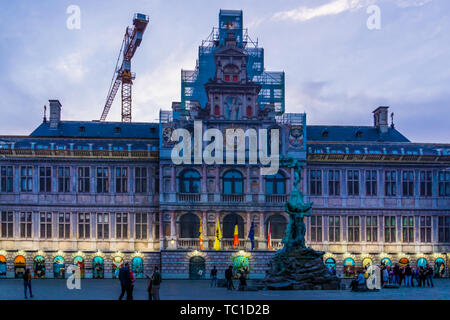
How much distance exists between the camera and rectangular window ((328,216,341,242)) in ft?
211

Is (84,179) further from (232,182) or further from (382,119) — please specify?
(382,119)

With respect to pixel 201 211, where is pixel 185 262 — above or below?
below

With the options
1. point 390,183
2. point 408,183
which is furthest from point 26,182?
point 408,183

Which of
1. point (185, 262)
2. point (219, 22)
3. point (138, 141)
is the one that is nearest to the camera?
point (185, 262)

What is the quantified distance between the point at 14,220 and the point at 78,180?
7.44m

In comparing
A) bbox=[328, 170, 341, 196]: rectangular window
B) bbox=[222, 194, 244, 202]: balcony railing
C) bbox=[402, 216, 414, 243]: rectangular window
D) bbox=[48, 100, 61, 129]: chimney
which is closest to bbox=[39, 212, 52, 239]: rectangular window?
bbox=[48, 100, 61, 129]: chimney

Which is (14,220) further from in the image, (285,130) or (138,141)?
(285,130)

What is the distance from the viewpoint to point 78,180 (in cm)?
6325

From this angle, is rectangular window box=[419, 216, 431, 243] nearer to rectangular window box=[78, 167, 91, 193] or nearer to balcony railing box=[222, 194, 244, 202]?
balcony railing box=[222, 194, 244, 202]

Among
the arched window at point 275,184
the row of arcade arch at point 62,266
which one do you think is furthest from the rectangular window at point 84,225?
the arched window at point 275,184

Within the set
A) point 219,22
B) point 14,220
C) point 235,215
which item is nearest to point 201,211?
point 235,215

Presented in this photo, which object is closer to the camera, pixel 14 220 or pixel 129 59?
pixel 14 220

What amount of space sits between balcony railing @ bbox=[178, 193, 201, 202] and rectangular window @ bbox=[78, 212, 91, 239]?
9628 millimetres

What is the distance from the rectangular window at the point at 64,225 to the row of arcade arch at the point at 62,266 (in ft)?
7.34
